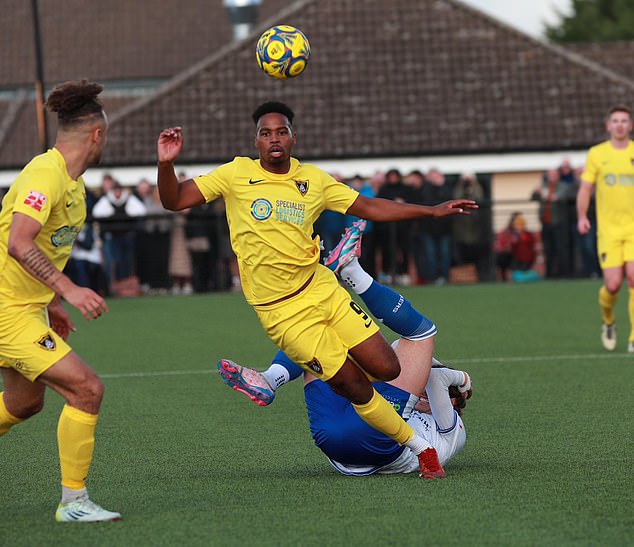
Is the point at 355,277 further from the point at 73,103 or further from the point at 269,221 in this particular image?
the point at 73,103

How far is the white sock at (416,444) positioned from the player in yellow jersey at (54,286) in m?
1.71

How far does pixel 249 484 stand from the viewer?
7.36 meters

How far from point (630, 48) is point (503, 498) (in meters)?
34.1

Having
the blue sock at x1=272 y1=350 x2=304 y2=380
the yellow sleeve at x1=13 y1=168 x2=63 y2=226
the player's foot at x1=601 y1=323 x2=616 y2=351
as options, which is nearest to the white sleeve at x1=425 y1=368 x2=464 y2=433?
the blue sock at x1=272 y1=350 x2=304 y2=380

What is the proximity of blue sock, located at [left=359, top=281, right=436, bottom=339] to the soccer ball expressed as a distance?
165 cm

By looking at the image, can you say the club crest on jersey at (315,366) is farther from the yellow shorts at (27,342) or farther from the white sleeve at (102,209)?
the white sleeve at (102,209)

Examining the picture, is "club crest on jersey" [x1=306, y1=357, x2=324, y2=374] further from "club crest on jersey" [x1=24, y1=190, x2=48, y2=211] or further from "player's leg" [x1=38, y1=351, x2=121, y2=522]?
"club crest on jersey" [x1=24, y1=190, x2=48, y2=211]

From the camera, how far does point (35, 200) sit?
249 inches

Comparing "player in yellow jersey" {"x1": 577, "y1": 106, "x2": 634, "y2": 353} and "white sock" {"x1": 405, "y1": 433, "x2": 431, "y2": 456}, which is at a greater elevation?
"player in yellow jersey" {"x1": 577, "y1": 106, "x2": 634, "y2": 353}

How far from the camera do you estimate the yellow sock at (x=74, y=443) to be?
6.43 meters

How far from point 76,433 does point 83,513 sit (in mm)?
369

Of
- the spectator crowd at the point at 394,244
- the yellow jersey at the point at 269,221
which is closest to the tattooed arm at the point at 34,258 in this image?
the yellow jersey at the point at 269,221

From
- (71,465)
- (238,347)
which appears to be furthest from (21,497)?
(238,347)

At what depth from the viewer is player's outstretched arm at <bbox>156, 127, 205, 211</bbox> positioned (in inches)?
286
